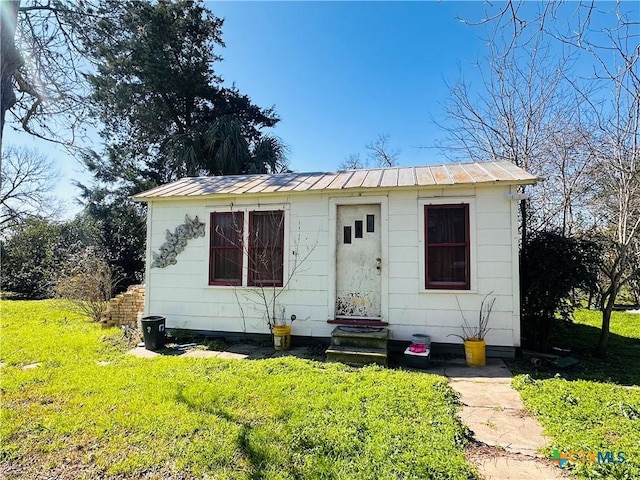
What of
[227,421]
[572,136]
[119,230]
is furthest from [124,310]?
[572,136]

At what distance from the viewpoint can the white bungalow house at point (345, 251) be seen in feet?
17.6

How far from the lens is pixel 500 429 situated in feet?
9.98

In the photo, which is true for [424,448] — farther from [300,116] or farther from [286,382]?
[300,116]

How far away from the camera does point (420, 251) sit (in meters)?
5.62

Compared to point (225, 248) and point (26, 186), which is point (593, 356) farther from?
point (26, 186)

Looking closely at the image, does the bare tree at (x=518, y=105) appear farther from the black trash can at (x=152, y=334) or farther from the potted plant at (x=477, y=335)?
the black trash can at (x=152, y=334)

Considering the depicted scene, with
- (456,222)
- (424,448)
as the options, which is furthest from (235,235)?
(424,448)

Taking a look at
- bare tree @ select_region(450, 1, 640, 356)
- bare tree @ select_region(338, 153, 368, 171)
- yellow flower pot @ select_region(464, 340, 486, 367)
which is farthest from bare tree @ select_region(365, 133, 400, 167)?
yellow flower pot @ select_region(464, 340, 486, 367)

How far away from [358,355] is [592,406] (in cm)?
271

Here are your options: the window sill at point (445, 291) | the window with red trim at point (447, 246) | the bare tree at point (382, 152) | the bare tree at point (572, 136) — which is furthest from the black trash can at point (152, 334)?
the bare tree at point (382, 152)

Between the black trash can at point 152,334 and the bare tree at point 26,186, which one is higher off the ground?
the bare tree at point 26,186

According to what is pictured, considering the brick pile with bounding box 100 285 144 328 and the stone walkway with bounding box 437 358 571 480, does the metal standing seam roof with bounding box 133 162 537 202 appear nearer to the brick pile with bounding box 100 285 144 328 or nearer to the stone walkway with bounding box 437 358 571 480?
the brick pile with bounding box 100 285 144 328

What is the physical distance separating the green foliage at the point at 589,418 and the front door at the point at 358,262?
8.12ft

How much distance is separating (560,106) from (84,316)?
528 inches
